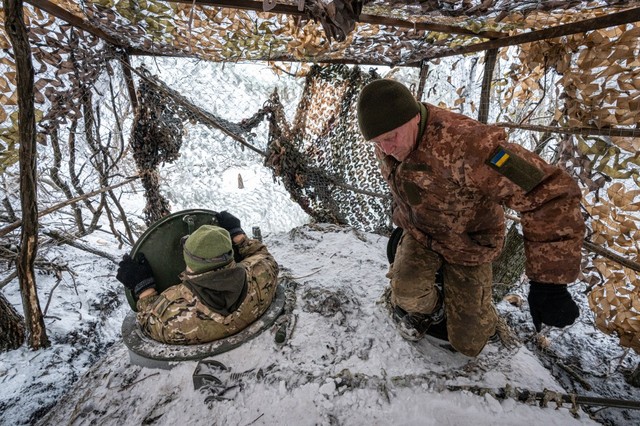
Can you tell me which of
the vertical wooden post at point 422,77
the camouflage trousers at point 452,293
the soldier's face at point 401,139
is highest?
the vertical wooden post at point 422,77

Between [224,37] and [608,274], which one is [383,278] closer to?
[608,274]

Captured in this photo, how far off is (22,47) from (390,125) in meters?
2.03

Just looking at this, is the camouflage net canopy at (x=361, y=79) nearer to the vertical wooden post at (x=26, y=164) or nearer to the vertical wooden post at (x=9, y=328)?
the vertical wooden post at (x=26, y=164)

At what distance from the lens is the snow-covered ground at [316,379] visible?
1.55 meters

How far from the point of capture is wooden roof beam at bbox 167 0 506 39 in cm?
181

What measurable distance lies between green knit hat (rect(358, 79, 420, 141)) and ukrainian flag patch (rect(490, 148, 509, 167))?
44 centimetres

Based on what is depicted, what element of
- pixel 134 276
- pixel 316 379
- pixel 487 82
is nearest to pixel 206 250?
pixel 134 276

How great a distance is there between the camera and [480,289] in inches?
75.7

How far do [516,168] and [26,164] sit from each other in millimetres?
2692

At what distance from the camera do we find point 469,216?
173 cm

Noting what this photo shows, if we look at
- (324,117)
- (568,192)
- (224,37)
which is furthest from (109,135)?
(568,192)

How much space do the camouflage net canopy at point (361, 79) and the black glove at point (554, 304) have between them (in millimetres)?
783

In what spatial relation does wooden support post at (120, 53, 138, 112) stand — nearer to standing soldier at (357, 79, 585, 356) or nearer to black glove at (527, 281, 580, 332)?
standing soldier at (357, 79, 585, 356)

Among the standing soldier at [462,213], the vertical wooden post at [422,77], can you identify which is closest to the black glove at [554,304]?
the standing soldier at [462,213]
